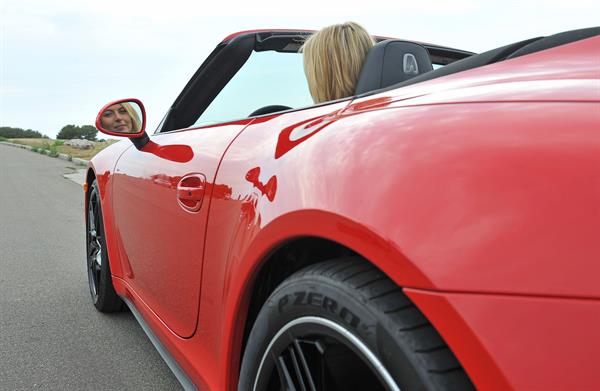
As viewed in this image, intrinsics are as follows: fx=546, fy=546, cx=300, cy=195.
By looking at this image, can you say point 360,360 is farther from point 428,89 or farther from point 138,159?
point 138,159

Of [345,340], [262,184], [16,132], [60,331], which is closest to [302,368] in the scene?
[345,340]

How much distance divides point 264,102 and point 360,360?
1.51 meters

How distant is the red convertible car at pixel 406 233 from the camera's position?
83 cm

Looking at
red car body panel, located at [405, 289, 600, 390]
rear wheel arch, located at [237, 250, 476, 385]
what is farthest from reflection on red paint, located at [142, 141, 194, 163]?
red car body panel, located at [405, 289, 600, 390]

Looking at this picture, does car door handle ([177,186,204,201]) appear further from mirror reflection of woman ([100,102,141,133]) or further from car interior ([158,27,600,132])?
mirror reflection of woman ([100,102,141,133])

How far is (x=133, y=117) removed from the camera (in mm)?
2926

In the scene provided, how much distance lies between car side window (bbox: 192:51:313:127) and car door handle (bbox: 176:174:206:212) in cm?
50

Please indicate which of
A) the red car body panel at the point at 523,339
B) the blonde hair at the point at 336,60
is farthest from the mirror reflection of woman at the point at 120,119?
the red car body panel at the point at 523,339

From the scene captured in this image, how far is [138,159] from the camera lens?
2.66 meters

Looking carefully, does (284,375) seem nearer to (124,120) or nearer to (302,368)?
(302,368)

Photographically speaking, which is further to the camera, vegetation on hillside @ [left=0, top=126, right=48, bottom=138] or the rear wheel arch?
vegetation on hillside @ [left=0, top=126, right=48, bottom=138]

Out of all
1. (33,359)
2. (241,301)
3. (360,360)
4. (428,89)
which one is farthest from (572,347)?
(33,359)

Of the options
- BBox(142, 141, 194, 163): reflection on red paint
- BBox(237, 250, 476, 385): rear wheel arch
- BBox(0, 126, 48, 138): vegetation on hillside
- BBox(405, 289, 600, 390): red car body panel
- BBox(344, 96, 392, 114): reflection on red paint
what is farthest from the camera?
BBox(0, 126, 48, 138): vegetation on hillside

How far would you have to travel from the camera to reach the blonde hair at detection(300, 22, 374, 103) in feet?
6.36
